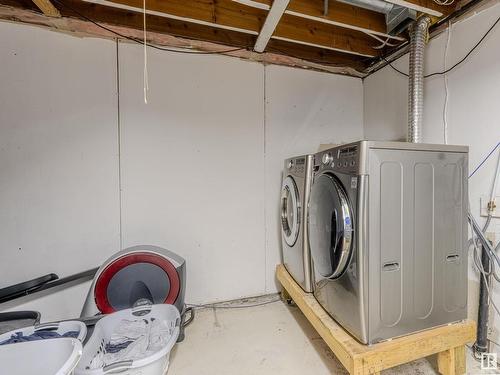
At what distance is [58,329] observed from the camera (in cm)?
136

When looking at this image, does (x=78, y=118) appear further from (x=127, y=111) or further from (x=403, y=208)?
(x=403, y=208)

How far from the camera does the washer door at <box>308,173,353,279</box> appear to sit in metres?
1.33

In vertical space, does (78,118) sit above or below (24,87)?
below

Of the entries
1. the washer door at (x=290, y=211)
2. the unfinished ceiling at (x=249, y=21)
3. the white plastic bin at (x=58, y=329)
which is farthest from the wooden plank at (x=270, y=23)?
the white plastic bin at (x=58, y=329)

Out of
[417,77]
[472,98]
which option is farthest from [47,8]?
[472,98]

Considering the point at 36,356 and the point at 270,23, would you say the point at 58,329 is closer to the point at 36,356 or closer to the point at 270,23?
the point at 36,356

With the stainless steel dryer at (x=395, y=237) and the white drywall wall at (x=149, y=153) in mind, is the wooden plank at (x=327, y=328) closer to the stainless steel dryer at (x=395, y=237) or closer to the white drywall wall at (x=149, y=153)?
the stainless steel dryer at (x=395, y=237)

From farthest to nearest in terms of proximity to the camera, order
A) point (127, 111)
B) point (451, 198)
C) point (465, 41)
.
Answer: point (127, 111), point (465, 41), point (451, 198)

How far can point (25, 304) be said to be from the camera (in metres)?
1.90

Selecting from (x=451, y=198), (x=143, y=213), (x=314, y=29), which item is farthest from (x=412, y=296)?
(x=314, y=29)

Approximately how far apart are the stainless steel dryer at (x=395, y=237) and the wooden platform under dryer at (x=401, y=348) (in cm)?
4

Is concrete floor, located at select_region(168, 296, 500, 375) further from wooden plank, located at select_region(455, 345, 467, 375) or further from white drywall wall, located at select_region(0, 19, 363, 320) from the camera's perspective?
white drywall wall, located at select_region(0, 19, 363, 320)

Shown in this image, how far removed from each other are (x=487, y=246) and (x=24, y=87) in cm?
329

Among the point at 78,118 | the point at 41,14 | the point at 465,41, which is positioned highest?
the point at 41,14
